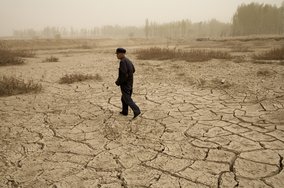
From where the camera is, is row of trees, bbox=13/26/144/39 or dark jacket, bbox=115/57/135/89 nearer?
dark jacket, bbox=115/57/135/89

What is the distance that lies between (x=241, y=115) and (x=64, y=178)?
3595mm

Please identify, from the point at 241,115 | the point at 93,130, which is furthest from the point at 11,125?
the point at 241,115

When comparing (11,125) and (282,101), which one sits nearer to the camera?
(11,125)

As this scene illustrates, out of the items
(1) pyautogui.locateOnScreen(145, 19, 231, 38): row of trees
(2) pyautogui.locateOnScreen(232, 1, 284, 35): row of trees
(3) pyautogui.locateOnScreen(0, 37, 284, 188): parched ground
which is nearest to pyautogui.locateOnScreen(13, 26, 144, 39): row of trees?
(1) pyautogui.locateOnScreen(145, 19, 231, 38): row of trees

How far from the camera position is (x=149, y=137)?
3.95m

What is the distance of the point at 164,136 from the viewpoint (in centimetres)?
398

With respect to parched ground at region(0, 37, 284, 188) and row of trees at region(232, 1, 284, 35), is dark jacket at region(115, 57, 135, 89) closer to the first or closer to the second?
parched ground at region(0, 37, 284, 188)

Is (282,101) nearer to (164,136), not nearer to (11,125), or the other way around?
(164,136)

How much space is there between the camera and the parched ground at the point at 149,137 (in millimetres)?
2895

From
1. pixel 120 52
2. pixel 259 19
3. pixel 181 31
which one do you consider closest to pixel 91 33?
pixel 181 31

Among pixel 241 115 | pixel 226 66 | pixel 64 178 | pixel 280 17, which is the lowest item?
pixel 64 178

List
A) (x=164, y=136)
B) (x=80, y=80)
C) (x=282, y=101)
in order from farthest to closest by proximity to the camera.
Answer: (x=80, y=80) < (x=282, y=101) < (x=164, y=136)

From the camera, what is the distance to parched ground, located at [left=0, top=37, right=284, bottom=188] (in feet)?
9.50

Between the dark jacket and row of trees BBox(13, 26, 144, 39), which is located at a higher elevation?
row of trees BBox(13, 26, 144, 39)
